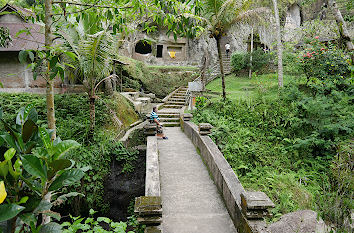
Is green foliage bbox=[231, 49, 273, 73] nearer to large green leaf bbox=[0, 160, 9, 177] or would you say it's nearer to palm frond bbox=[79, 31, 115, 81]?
palm frond bbox=[79, 31, 115, 81]

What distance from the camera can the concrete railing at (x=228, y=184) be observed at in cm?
411

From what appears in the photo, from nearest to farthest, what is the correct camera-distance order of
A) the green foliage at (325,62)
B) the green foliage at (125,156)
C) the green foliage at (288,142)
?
the green foliage at (288,142), the green foliage at (125,156), the green foliage at (325,62)

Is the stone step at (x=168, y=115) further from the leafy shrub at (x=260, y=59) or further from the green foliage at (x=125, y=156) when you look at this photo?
the leafy shrub at (x=260, y=59)

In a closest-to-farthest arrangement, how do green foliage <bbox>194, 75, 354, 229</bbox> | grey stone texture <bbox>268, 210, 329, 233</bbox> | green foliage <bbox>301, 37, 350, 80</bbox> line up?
grey stone texture <bbox>268, 210, 329, 233</bbox>
green foliage <bbox>194, 75, 354, 229</bbox>
green foliage <bbox>301, 37, 350, 80</bbox>

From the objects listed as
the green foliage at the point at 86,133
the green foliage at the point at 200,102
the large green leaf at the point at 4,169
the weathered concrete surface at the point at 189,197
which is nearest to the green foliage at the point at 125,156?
the green foliage at the point at 86,133

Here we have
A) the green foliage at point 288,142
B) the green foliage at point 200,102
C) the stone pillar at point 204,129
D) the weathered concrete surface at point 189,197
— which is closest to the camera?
the weathered concrete surface at point 189,197

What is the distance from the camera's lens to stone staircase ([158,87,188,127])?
12.5m

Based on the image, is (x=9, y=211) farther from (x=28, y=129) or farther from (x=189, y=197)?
(x=189, y=197)

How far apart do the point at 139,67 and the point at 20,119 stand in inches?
649

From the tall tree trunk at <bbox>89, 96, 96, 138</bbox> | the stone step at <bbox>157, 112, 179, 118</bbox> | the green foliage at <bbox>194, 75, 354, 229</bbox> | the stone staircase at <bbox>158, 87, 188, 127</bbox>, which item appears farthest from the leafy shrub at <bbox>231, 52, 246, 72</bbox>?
the tall tree trunk at <bbox>89, 96, 96, 138</bbox>

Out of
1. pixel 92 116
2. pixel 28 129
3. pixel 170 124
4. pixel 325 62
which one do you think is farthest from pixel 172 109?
pixel 28 129

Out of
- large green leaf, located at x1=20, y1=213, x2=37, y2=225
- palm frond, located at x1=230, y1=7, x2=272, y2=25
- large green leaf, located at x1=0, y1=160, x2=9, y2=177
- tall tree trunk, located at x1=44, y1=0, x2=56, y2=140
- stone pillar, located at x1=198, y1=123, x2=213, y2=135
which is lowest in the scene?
stone pillar, located at x1=198, y1=123, x2=213, y2=135

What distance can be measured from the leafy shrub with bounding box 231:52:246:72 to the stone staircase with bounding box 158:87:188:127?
6.52 m

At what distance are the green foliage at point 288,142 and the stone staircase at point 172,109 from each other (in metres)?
1.59
